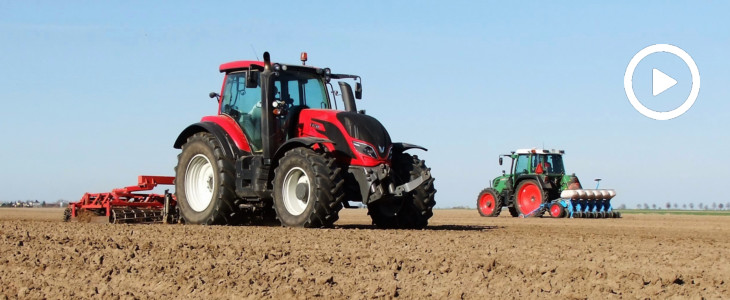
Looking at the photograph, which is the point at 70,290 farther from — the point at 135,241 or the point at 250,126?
the point at 250,126

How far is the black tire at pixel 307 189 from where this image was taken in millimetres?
10617

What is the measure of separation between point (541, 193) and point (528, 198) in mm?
837

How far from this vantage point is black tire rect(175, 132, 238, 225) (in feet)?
39.0

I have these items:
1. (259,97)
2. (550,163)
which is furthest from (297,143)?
(550,163)

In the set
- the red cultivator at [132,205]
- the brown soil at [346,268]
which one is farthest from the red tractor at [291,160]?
the brown soil at [346,268]

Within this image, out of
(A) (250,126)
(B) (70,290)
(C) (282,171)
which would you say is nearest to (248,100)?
(A) (250,126)

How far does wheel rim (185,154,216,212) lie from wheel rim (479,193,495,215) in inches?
510

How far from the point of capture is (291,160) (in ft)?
36.3

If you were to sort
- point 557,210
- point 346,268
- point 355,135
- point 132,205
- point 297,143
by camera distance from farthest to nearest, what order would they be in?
point 557,210, point 132,205, point 297,143, point 355,135, point 346,268

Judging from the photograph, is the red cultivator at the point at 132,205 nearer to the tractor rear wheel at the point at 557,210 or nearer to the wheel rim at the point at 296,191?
the wheel rim at the point at 296,191

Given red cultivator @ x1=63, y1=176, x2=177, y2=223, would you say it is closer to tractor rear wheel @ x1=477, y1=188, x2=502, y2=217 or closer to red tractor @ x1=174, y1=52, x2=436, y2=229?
red tractor @ x1=174, y1=52, x2=436, y2=229

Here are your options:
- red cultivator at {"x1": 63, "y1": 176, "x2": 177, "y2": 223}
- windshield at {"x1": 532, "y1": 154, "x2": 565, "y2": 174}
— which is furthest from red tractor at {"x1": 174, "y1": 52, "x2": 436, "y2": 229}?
windshield at {"x1": 532, "y1": 154, "x2": 565, "y2": 174}

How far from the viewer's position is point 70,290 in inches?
241

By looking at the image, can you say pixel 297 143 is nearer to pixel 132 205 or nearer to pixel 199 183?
pixel 199 183
